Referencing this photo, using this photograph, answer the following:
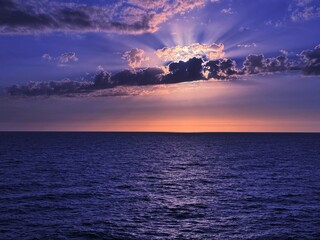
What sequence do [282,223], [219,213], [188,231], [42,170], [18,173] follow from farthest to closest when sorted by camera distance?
1. [42,170]
2. [18,173]
3. [219,213]
4. [282,223]
5. [188,231]

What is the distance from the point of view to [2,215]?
3459 centimetres

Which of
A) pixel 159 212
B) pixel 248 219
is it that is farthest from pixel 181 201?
pixel 248 219

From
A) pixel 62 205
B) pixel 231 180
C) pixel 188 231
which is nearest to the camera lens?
pixel 188 231

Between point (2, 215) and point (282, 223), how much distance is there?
92.4ft

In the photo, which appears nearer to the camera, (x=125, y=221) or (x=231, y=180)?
(x=125, y=221)

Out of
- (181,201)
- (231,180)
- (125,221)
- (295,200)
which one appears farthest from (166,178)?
(125,221)

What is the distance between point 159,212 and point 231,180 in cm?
2674

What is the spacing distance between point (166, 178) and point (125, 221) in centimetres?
3091

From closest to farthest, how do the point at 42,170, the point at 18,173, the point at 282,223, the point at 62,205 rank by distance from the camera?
the point at 282,223 < the point at 62,205 < the point at 18,173 < the point at 42,170

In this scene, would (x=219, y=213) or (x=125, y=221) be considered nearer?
(x=125, y=221)

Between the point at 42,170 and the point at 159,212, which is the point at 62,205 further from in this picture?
the point at 42,170

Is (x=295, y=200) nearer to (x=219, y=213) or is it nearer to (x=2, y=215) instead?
(x=219, y=213)

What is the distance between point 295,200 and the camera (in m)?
43.1

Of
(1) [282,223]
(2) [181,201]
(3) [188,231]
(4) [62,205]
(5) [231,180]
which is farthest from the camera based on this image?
(5) [231,180]
